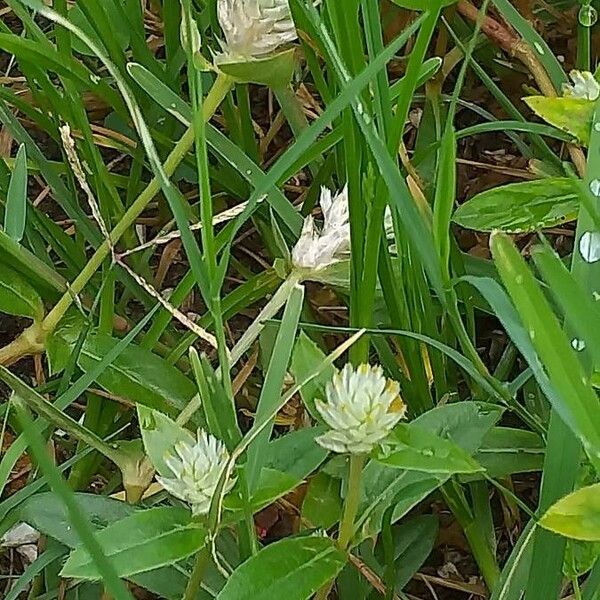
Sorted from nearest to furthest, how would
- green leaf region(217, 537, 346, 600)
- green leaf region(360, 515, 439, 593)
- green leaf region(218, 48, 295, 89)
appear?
green leaf region(217, 537, 346, 600)
green leaf region(218, 48, 295, 89)
green leaf region(360, 515, 439, 593)

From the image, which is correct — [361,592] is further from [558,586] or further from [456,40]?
[456,40]

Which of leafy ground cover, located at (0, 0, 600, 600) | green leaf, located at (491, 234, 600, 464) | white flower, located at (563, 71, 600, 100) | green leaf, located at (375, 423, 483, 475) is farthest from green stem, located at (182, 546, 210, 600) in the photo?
white flower, located at (563, 71, 600, 100)

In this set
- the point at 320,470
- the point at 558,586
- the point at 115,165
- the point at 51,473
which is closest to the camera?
the point at 51,473

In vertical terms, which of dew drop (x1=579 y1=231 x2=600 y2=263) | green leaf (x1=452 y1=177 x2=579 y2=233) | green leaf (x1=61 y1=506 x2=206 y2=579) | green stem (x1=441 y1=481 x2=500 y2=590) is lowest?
green stem (x1=441 y1=481 x2=500 y2=590)

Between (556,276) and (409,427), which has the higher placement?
(556,276)

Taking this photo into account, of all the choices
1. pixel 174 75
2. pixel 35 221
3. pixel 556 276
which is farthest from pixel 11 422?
pixel 556 276

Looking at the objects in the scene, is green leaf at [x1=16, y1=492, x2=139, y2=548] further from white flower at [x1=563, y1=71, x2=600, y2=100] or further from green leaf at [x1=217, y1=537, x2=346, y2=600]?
white flower at [x1=563, y1=71, x2=600, y2=100]

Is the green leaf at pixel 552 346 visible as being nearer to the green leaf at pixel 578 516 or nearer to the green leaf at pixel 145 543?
the green leaf at pixel 578 516
